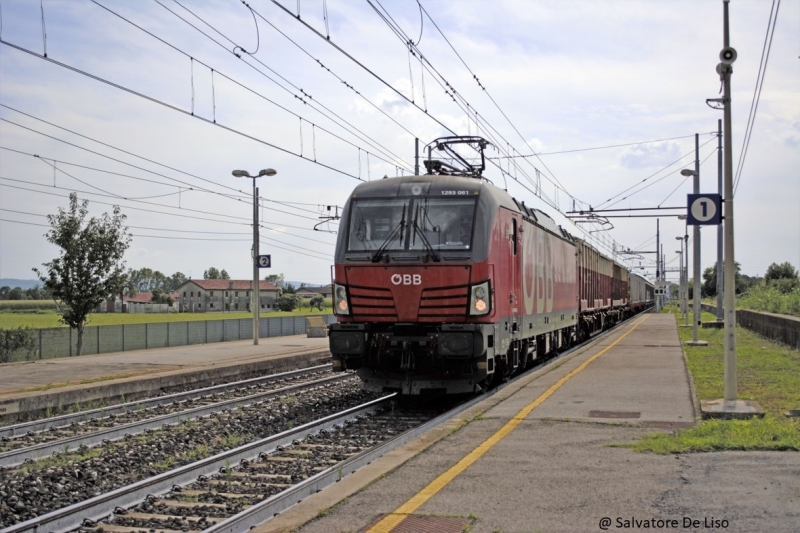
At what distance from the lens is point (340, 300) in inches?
499

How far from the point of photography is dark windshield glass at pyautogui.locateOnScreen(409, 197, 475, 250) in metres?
12.3

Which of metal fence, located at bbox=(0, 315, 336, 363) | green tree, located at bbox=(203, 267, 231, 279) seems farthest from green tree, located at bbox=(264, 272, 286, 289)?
metal fence, located at bbox=(0, 315, 336, 363)

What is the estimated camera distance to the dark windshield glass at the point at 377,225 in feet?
41.3

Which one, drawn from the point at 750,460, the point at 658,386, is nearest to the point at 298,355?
the point at 658,386

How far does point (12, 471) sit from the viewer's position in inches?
343

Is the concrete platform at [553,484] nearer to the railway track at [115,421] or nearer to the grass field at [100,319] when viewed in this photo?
the railway track at [115,421]

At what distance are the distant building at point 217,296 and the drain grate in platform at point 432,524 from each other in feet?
419

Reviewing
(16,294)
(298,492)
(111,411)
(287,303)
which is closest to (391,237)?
(111,411)

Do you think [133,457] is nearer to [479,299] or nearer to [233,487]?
[233,487]

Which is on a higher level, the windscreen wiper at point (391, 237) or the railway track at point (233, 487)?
the windscreen wiper at point (391, 237)

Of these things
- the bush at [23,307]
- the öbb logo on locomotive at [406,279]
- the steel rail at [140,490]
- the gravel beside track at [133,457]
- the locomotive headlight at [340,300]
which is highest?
the öbb logo on locomotive at [406,279]

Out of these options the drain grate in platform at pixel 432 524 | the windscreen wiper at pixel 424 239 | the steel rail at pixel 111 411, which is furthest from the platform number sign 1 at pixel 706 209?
the steel rail at pixel 111 411

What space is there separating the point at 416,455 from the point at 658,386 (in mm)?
6706

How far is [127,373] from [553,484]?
12316mm
